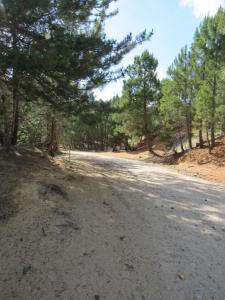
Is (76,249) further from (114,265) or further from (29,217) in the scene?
(29,217)

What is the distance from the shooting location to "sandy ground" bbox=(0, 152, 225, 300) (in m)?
4.51

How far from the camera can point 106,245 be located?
5.69 meters

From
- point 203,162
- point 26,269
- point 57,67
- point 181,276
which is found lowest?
point 181,276

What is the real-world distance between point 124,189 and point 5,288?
5.83 m

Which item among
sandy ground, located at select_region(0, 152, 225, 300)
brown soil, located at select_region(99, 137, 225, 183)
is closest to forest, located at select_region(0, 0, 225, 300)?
sandy ground, located at select_region(0, 152, 225, 300)

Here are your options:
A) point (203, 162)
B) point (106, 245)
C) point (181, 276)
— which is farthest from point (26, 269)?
point (203, 162)

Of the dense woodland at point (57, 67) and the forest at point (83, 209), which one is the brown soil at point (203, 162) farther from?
the forest at point (83, 209)

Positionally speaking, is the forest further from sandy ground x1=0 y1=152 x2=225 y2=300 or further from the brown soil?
the brown soil

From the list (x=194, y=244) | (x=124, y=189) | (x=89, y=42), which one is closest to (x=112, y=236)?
(x=194, y=244)

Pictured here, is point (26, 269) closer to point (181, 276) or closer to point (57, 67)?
point (181, 276)

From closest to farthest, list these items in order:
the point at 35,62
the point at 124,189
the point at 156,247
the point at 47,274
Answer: the point at 47,274 < the point at 156,247 < the point at 35,62 < the point at 124,189

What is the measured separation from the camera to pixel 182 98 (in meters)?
25.0

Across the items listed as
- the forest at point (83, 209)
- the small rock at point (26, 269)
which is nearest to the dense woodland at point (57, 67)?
the forest at point (83, 209)

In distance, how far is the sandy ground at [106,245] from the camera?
4508mm
